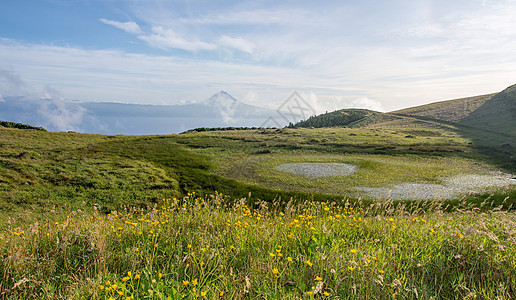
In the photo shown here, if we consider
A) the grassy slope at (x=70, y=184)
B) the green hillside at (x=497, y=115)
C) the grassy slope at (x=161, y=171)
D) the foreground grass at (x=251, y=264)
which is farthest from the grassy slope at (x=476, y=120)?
the foreground grass at (x=251, y=264)

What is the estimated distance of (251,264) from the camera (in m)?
5.78

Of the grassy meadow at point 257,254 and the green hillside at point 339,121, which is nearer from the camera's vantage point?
the grassy meadow at point 257,254

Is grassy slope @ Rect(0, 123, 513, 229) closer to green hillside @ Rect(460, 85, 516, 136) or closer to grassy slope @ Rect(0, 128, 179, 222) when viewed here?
grassy slope @ Rect(0, 128, 179, 222)

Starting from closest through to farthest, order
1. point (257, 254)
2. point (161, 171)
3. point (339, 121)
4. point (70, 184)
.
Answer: point (257, 254) < point (70, 184) < point (161, 171) < point (339, 121)

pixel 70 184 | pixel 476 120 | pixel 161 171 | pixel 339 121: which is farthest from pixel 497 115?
pixel 70 184

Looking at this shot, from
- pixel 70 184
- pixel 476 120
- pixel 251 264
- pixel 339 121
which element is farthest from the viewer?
pixel 339 121

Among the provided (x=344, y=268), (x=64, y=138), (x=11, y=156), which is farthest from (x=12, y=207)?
(x=64, y=138)

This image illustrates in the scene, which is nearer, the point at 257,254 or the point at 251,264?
the point at 251,264

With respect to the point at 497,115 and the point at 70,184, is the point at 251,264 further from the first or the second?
the point at 497,115

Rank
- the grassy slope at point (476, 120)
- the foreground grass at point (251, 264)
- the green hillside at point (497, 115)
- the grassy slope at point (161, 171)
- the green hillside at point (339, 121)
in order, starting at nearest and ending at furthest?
the foreground grass at point (251, 264)
the grassy slope at point (161, 171)
the grassy slope at point (476, 120)
the green hillside at point (497, 115)
the green hillside at point (339, 121)

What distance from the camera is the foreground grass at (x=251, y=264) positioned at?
4895 mm

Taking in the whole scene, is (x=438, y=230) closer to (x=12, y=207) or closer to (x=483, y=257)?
(x=483, y=257)

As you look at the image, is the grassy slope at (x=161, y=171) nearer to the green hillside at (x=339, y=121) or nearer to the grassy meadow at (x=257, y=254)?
the grassy meadow at (x=257, y=254)

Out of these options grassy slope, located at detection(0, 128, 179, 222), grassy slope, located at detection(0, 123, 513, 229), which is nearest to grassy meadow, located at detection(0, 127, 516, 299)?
grassy slope, located at detection(0, 128, 179, 222)
